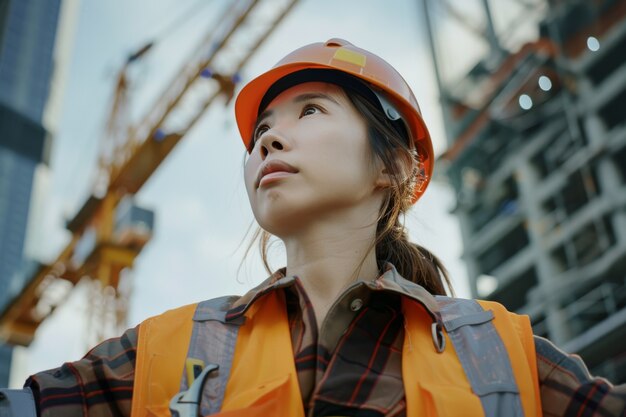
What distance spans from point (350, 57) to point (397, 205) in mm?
503

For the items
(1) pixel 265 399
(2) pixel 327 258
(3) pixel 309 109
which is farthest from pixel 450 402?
(3) pixel 309 109

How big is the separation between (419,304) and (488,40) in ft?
130

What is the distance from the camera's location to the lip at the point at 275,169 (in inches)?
99.4

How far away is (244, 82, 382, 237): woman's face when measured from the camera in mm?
2514

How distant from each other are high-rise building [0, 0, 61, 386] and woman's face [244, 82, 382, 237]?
67104 mm

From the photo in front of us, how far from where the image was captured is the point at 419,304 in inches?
90.4

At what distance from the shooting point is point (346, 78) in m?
2.79

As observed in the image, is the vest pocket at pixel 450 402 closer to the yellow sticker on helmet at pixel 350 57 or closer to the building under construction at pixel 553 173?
the yellow sticker on helmet at pixel 350 57

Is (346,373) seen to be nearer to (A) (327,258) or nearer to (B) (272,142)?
(A) (327,258)

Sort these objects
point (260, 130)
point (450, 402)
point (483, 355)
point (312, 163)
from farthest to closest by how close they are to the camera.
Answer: point (260, 130) < point (312, 163) < point (483, 355) < point (450, 402)

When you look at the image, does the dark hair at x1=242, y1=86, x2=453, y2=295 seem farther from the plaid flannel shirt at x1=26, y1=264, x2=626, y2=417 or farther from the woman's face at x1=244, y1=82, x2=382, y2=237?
the plaid flannel shirt at x1=26, y1=264, x2=626, y2=417

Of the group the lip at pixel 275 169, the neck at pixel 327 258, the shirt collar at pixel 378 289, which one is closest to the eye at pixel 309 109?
the lip at pixel 275 169

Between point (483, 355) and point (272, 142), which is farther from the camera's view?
point (272, 142)

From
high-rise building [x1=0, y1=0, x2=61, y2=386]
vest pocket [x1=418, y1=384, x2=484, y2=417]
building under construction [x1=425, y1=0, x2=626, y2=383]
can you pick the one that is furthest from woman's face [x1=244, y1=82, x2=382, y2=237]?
high-rise building [x1=0, y1=0, x2=61, y2=386]
